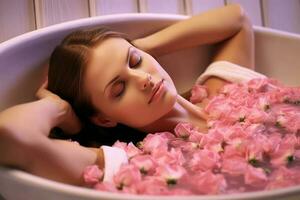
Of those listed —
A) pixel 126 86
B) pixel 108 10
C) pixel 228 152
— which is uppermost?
pixel 108 10

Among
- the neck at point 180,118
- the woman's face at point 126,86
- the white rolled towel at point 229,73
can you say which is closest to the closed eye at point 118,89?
the woman's face at point 126,86

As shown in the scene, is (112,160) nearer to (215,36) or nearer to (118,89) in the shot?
(118,89)

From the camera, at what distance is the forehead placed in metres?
0.90

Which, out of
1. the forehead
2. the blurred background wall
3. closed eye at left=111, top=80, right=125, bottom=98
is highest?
the blurred background wall

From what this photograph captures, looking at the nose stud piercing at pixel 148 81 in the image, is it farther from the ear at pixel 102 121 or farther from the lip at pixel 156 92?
the ear at pixel 102 121

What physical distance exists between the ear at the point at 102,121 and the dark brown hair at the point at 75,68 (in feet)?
0.04

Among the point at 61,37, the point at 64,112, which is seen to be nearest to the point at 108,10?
the point at 61,37

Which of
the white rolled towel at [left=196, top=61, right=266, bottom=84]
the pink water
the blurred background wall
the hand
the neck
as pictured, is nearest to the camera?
the pink water

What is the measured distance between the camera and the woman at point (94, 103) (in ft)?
2.28

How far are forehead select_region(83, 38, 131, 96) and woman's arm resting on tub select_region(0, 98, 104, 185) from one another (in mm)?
154

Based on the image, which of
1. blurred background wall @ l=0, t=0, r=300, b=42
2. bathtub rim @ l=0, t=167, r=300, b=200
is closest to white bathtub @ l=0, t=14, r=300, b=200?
bathtub rim @ l=0, t=167, r=300, b=200

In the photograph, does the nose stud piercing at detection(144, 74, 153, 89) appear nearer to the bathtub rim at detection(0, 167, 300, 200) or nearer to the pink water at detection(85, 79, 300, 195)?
the pink water at detection(85, 79, 300, 195)

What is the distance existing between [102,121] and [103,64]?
0.14 m

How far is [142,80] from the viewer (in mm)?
891
